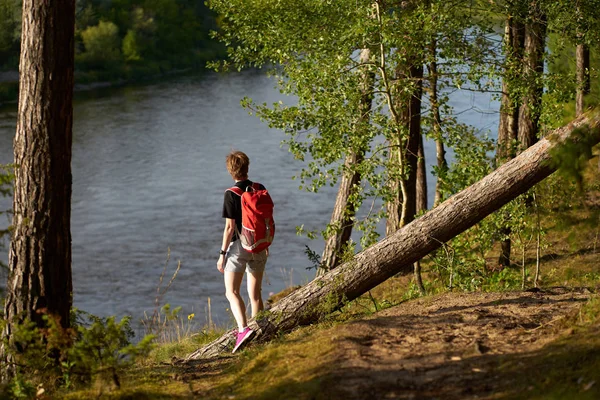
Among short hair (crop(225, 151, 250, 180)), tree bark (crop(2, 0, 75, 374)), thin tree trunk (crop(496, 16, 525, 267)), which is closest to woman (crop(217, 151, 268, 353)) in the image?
short hair (crop(225, 151, 250, 180))

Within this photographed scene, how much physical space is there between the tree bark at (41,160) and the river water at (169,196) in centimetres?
677

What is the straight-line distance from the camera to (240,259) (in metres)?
7.61

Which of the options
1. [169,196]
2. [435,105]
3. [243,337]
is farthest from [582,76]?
[169,196]

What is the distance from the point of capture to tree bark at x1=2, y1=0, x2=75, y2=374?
6273 millimetres

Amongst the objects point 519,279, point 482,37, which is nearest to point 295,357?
point 519,279

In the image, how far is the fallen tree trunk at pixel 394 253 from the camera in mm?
7695

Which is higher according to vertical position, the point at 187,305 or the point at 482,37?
the point at 482,37

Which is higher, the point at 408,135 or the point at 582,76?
the point at 582,76

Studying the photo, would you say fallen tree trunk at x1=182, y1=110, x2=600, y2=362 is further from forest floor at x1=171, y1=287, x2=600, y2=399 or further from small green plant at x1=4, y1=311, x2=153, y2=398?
small green plant at x1=4, y1=311, x2=153, y2=398

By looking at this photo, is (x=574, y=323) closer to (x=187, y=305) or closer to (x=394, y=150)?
(x=394, y=150)

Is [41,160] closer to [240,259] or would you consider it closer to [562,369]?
[240,259]

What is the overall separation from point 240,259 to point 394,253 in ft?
4.57

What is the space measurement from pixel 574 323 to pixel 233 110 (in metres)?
32.6

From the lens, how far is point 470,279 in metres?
9.55
